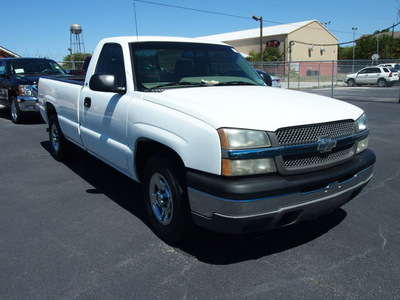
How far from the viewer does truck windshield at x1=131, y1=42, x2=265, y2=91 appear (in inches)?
154

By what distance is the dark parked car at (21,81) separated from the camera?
9.91 m

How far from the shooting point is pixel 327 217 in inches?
160

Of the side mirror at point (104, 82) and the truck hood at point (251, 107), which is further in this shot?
the side mirror at point (104, 82)

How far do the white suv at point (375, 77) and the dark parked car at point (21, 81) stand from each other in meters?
24.8

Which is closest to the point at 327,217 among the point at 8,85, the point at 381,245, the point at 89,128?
the point at 381,245

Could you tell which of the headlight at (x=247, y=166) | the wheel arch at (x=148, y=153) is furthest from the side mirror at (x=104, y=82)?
the headlight at (x=247, y=166)

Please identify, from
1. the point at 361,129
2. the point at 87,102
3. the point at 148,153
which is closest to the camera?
the point at 361,129

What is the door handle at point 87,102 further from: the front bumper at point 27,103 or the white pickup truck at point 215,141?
the front bumper at point 27,103

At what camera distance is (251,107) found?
3014 mm

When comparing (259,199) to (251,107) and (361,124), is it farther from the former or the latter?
(361,124)

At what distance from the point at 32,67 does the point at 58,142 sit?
579 cm

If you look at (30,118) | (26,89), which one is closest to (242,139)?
(26,89)

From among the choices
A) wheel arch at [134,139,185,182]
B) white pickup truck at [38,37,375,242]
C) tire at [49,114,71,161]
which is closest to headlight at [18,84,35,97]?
tire at [49,114,71,161]

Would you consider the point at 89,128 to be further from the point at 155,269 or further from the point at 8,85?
the point at 8,85
